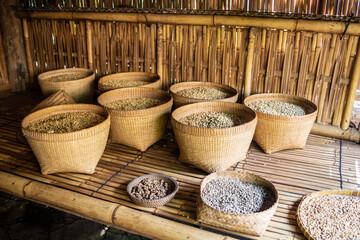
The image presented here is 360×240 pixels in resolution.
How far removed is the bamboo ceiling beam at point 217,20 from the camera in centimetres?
312

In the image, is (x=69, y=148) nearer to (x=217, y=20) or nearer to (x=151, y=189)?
(x=151, y=189)

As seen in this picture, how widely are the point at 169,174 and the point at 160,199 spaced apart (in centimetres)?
48

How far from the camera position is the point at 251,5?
11.4 ft

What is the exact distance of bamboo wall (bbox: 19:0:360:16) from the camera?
3.16 metres

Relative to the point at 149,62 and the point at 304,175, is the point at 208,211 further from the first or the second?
the point at 149,62

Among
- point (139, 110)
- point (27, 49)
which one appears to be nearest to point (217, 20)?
point (139, 110)

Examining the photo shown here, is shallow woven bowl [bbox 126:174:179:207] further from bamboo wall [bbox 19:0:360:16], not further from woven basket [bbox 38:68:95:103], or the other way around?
bamboo wall [bbox 19:0:360:16]

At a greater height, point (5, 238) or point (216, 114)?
point (216, 114)

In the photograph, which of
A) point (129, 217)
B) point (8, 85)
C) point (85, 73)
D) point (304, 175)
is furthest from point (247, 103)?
point (8, 85)

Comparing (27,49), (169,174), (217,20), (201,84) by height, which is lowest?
(169,174)

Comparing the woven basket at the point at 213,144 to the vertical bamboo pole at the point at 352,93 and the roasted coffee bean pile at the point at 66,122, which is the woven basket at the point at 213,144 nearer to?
the roasted coffee bean pile at the point at 66,122

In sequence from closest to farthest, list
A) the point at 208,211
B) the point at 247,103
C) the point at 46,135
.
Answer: the point at 208,211
the point at 46,135
the point at 247,103

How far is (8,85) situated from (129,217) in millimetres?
3858

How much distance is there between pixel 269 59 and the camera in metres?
3.49
